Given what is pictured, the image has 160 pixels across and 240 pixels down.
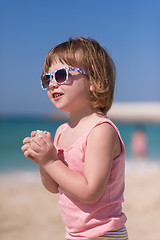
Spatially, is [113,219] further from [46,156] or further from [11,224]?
[11,224]

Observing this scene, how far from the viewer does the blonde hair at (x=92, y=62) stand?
175cm

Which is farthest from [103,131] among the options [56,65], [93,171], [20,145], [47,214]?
[20,145]

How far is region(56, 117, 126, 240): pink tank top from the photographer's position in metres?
1.67

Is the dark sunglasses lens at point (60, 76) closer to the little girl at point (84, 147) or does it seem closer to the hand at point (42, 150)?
the little girl at point (84, 147)

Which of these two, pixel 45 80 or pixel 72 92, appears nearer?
pixel 72 92

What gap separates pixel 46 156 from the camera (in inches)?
65.1

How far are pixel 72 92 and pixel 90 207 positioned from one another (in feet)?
1.84

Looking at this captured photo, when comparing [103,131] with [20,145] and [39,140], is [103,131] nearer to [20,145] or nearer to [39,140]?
[39,140]

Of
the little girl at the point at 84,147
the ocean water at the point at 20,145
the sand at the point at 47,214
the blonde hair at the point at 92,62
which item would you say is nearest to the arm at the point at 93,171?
Answer: the little girl at the point at 84,147

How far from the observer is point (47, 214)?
4.92m

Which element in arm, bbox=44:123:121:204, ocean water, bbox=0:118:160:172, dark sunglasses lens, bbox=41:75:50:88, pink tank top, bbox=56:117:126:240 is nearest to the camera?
arm, bbox=44:123:121:204

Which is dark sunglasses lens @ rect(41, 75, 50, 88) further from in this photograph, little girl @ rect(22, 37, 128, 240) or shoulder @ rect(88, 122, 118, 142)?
shoulder @ rect(88, 122, 118, 142)

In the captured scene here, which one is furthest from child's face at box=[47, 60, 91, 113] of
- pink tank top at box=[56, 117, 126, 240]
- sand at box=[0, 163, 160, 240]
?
sand at box=[0, 163, 160, 240]

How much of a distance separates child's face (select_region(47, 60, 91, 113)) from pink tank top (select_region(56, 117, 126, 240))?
147 mm
